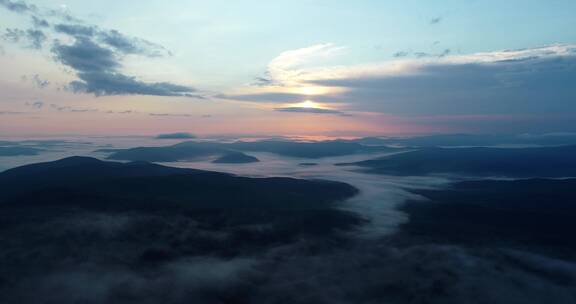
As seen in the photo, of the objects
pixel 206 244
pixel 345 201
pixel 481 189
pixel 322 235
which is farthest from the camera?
pixel 481 189

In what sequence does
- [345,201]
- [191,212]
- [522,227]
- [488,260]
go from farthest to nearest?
[345,201], [191,212], [522,227], [488,260]

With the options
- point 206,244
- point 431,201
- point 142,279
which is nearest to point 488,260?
point 206,244

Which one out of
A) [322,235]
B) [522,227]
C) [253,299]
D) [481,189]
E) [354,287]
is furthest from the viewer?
[481,189]

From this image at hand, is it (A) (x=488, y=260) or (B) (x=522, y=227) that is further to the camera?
(B) (x=522, y=227)

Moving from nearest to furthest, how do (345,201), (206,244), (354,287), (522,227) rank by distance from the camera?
(354,287) < (206,244) < (522,227) < (345,201)

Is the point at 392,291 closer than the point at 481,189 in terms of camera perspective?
Yes

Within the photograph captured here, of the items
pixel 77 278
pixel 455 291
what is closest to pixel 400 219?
pixel 455 291

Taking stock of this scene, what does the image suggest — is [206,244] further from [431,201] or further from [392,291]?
[431,201]

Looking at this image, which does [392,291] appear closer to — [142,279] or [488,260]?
[488,260]
